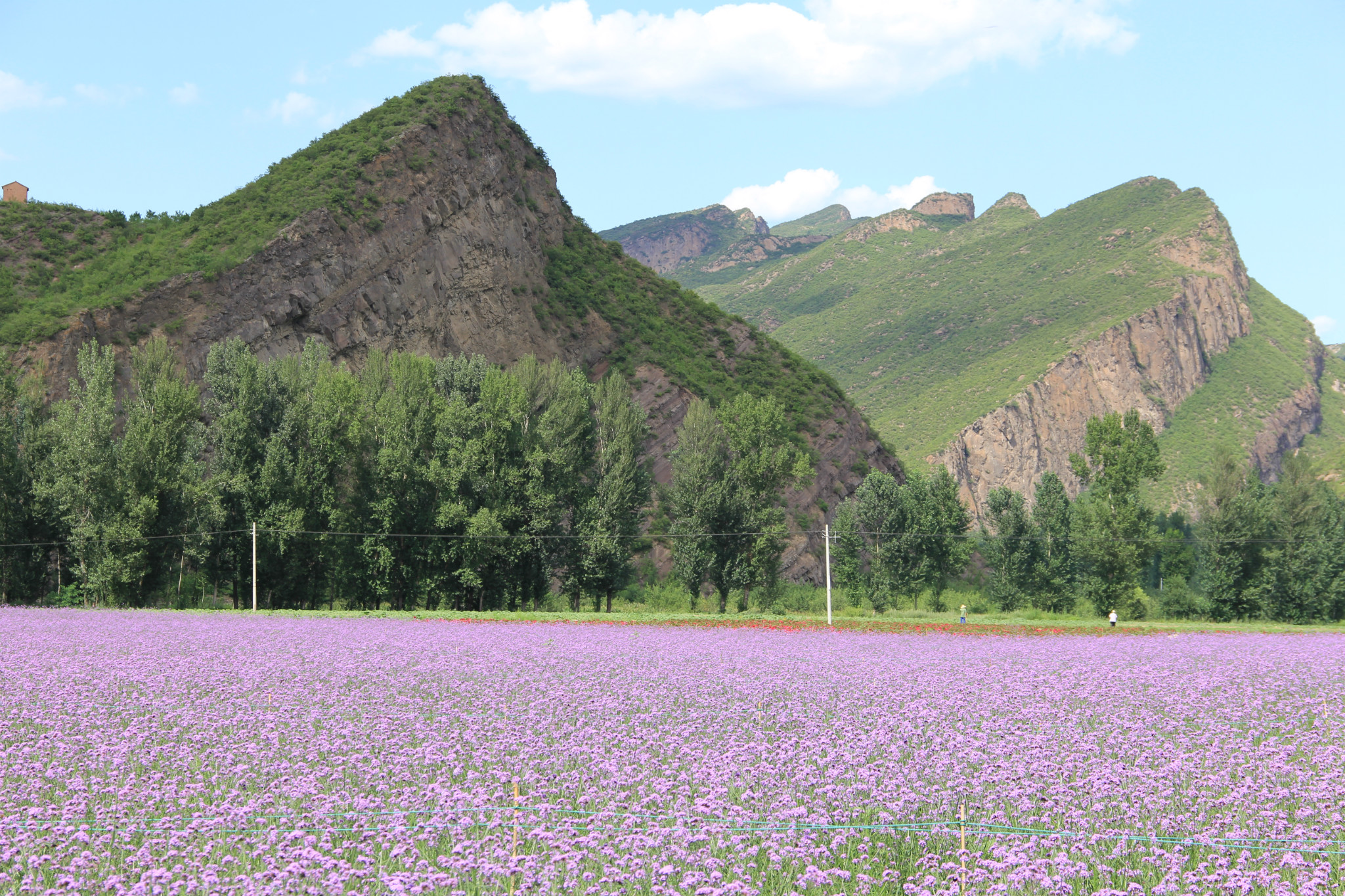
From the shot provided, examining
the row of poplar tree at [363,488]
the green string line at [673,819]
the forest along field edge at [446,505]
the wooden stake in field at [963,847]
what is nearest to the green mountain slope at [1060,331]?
the forest along field edge at [446,505]

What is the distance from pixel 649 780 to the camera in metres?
10.2

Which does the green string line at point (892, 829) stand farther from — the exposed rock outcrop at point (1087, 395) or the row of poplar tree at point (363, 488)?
the exposed rock outcrop at point (1087, 395)

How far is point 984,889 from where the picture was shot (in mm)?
7590

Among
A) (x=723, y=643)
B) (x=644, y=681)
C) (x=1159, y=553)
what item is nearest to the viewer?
(x=644, y=681)

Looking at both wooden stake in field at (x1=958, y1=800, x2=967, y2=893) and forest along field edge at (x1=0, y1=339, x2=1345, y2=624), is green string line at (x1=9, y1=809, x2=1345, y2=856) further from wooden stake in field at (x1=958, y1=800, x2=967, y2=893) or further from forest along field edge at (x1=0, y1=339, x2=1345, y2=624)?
forest along field edge at (x1=0, y1=339, x2=1345, y2=624)

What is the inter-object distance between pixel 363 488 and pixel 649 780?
152 feet

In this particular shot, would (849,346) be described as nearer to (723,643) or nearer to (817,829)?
(723,643)

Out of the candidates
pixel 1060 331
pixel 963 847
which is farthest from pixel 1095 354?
pixel 963 847

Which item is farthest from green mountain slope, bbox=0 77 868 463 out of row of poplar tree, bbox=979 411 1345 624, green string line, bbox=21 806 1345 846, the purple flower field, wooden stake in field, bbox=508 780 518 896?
wooden stake in field, bbox=508 780 518 896

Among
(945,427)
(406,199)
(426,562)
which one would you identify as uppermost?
(406,199)

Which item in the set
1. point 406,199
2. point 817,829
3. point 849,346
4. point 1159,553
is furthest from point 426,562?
point 849,346

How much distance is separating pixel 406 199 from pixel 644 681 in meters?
72.2

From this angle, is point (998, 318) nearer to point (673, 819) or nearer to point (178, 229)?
point (178, 229)

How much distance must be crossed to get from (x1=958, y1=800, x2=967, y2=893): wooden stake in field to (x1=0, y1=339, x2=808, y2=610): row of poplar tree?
43472mm
